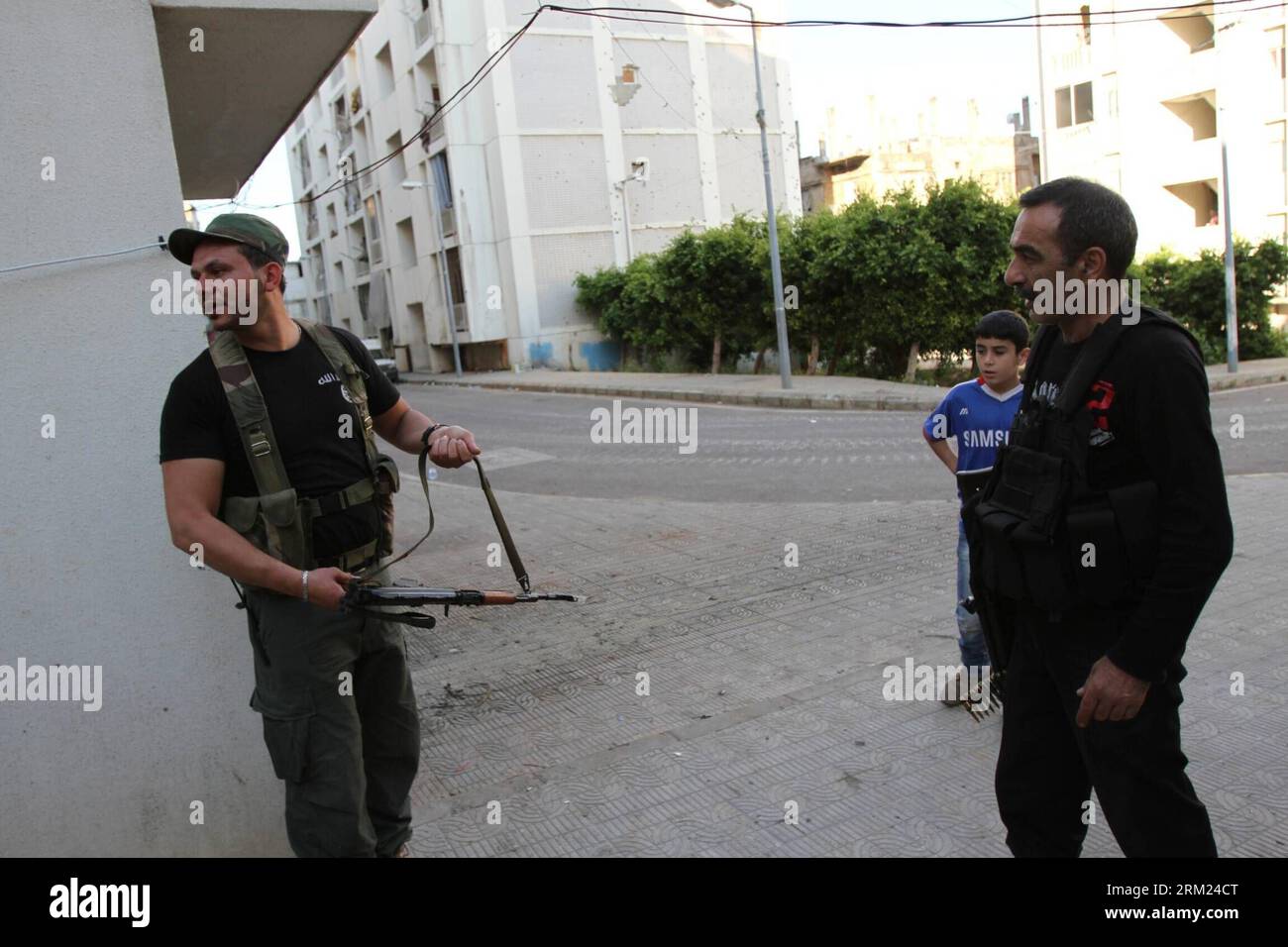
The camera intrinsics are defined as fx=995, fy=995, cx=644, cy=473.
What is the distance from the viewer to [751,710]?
4348 millimetres

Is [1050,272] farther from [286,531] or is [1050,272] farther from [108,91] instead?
[108,91]

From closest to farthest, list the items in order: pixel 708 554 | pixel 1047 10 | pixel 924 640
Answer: pixel 924 640 → pixel 708 554 → pixel 1047 10

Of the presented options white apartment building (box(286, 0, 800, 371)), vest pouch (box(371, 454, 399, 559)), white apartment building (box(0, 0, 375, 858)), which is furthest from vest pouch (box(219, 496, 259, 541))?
white apartment building (box(286, 0, 800, 371))

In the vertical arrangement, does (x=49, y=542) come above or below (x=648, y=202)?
below

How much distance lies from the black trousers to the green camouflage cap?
2178mm

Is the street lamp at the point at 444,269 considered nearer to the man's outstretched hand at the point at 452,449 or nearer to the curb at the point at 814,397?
the curb at the point at 814,397

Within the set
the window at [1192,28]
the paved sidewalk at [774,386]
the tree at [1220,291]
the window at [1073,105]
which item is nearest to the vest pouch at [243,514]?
the paved sidewalk at [774,386]

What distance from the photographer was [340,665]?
2.70 metres

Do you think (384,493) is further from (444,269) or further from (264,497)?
(444,269)
